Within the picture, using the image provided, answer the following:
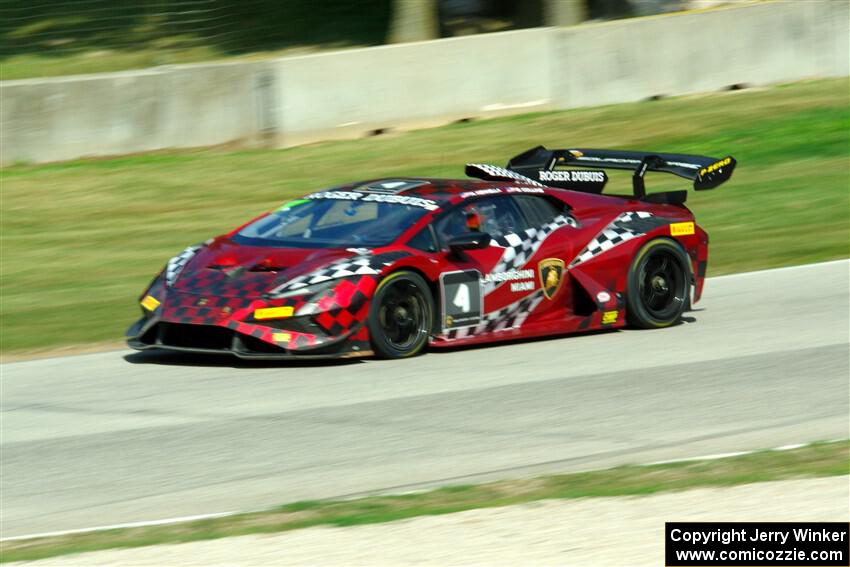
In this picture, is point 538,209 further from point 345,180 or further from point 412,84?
point 412,84

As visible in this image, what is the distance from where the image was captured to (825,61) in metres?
24.7

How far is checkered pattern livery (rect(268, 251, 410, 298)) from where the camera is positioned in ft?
31.4

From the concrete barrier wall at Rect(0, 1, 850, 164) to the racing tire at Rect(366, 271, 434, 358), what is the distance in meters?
10.5

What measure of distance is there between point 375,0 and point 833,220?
10.3m

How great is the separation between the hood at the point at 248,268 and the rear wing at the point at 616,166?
290cm

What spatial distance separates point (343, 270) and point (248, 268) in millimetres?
714

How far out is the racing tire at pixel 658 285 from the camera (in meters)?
11.4

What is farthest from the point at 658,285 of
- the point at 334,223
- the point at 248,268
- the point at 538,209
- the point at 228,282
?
the point at 228,282

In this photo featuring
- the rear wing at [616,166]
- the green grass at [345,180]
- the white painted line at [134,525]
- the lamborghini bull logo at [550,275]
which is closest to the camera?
the white painted line at [134,525]

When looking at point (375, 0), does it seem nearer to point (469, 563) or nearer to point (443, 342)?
point (443, 342)

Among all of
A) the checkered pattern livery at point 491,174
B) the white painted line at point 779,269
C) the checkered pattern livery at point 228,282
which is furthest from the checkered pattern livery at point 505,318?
the white painted line at point 779,269

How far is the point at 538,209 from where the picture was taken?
11.1 m

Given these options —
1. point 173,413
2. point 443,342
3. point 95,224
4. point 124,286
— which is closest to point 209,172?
point 95,224

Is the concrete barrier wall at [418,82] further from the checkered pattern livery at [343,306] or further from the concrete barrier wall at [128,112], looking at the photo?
the checkered pattern livery at [343,306]
